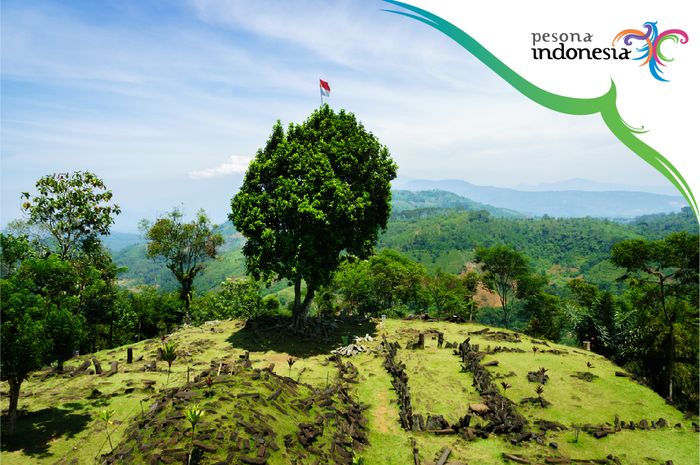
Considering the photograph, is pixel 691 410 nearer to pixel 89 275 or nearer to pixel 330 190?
pixel 330 190

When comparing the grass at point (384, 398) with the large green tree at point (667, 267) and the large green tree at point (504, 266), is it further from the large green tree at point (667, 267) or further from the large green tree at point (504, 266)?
the large green tree at point (504, 266)

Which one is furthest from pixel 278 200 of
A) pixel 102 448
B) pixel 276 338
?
pixel 102 448

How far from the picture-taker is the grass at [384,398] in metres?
15.5

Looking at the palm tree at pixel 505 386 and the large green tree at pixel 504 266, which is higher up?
the large green tree at pixel 504 266

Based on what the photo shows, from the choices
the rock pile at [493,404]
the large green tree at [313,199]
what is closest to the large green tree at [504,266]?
the large green tree at [313,199]

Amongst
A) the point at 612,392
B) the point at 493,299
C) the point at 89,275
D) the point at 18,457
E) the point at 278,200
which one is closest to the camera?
the point at 18,457

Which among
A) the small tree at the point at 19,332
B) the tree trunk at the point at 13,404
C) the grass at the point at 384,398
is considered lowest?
the grass at the point at 384,398

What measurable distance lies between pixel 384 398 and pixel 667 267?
19004 mm

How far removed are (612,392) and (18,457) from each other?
29039mm

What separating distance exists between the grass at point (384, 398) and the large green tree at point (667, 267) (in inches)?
135

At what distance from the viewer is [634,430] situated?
1789 cm

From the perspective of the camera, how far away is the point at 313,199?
85.5ft

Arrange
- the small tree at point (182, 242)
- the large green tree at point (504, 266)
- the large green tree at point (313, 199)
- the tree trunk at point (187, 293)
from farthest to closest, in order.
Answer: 1. the large green tree at point (504, 266)
2. the tree trunk at point (187, 293)
3. the small tree at point (182, 242)
4. the large green tree at point (313, 199)

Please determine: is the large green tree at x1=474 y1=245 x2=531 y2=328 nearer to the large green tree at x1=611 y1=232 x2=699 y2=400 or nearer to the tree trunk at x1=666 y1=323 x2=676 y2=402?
the large green tree at x1=611 y1=232 x2=699 y2=400
